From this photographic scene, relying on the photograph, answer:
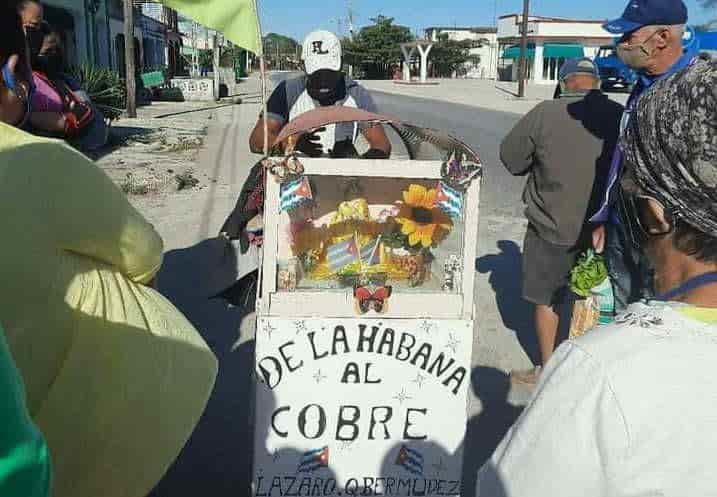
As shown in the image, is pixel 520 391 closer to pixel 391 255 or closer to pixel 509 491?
pixel 391 255

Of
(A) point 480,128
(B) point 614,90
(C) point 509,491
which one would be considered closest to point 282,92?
(C) point 509,491

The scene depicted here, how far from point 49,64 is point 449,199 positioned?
2343mm

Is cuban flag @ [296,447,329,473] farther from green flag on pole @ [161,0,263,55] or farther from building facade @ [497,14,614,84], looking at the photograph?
building facade @ [497,14,614,84]

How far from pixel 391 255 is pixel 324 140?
1.04 m

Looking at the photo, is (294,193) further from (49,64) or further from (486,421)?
(49,64)

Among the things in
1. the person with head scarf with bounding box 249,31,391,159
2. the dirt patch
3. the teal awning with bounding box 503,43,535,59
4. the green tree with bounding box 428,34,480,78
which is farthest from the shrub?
the green tree with bounding box 428,34,480,78

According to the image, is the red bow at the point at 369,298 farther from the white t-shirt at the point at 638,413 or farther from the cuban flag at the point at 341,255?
the white t-shirt at the point at 638,413

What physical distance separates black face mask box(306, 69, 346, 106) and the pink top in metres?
1.26

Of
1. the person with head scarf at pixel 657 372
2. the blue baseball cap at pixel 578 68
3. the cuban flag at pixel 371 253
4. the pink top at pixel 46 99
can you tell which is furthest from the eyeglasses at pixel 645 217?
the pink top at pixel 46 99

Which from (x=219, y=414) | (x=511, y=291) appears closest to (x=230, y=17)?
(x=219, y=414)

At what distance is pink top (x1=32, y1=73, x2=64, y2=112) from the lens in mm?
3335

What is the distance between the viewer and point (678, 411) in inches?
40.3

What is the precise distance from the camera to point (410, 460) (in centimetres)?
262

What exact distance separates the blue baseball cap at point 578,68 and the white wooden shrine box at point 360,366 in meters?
1.58
